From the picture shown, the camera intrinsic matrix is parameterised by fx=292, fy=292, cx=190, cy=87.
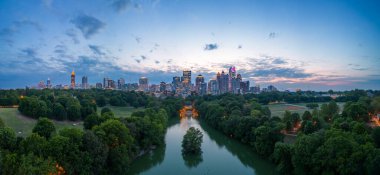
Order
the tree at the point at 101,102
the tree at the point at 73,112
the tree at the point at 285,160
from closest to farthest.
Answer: the tree at the point at 285,160, the tree at the point at 73,112, the tree at the point at 101,102

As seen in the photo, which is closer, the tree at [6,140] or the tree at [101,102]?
the tree at [6,140]

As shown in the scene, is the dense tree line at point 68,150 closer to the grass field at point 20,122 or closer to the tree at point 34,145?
the tree at point 34,145

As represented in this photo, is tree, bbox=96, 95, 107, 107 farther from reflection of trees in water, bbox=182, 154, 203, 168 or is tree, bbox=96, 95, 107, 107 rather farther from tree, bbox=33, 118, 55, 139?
tree, bbox=33, 118, 55, 139

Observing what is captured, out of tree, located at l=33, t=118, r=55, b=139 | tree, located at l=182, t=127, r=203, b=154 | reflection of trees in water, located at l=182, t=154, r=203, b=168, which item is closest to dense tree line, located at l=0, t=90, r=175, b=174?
tree, located at l=33, t=118, r=55, b=139

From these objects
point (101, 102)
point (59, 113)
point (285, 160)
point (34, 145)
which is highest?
point (101, 102)

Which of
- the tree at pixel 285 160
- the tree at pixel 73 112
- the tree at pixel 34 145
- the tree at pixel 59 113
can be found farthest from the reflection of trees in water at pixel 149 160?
the tree at pixel 59 113

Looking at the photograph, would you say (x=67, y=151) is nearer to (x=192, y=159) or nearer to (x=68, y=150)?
(x=68, y=150)

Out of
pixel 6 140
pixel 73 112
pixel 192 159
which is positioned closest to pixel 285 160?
pixel 192 159
